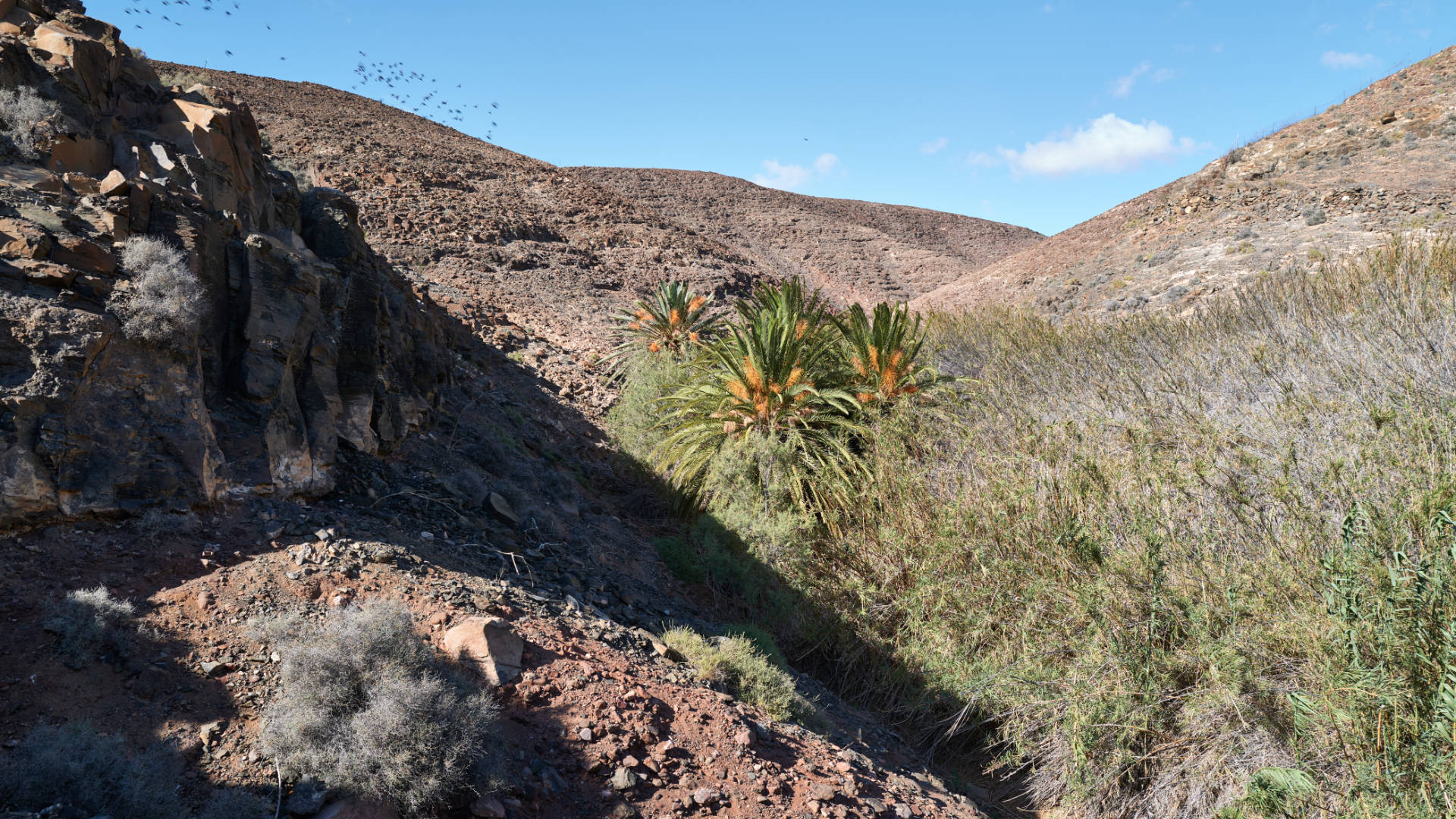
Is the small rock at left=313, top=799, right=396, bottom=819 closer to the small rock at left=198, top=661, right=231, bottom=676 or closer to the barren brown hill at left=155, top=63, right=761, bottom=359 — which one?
the small rock at left=198, top=661, right=231, bottom=676

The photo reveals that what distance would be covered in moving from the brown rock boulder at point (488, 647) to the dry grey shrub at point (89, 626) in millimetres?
1349

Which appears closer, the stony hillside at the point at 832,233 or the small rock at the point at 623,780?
the small rock at the point at 623,780

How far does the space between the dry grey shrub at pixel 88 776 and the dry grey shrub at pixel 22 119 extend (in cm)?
380

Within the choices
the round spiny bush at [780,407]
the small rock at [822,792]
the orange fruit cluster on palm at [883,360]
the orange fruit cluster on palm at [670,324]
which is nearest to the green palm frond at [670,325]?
the orange fruit cluster on palm at [670,324]

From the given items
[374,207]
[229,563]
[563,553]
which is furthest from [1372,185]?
[374,207]

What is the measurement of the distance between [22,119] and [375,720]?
178 inches

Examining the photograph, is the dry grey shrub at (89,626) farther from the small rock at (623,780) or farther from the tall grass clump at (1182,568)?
the tall grass clump at (1182,568)

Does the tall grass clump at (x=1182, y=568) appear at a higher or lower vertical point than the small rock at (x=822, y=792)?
higher

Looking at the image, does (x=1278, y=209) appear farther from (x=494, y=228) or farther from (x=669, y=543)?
(x=494, y=228)

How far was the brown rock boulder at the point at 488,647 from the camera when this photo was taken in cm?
374

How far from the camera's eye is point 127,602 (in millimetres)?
3375

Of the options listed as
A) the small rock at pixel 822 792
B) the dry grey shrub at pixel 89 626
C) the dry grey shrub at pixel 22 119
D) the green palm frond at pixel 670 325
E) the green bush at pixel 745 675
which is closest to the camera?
the dry grey shrub at pixel 89 626

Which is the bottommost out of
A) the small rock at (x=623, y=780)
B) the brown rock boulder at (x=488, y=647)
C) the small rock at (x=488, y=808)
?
the small rock at (x=623, y=780)

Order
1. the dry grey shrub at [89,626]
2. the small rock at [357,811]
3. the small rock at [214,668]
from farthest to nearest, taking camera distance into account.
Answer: the small rock at [214,668], the dry grey shrub at [89,626], the small rock at [357,811]
